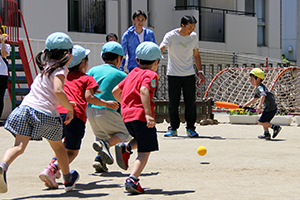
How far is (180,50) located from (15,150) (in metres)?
4.79

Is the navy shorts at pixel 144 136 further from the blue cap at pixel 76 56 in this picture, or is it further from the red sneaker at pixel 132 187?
the blue cap at pixel 76 56

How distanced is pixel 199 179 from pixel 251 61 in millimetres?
18918

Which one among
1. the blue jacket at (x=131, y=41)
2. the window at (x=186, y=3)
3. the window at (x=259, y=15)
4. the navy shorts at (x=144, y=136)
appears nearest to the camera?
the navy shorts at (x=144, y=136)

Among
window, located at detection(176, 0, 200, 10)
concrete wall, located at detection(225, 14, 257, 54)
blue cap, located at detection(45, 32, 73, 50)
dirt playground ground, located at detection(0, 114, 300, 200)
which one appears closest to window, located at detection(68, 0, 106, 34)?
window, located at detection(176, 0, 200, 10)

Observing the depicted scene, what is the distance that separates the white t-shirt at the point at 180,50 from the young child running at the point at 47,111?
420 cm

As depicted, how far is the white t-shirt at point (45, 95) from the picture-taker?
153 inches

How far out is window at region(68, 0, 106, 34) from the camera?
17.7m

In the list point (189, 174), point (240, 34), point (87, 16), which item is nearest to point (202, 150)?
point (189, 174)

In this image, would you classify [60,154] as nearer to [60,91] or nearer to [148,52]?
[60,91]

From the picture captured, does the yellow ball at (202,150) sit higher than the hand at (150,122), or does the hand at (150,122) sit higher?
the hand at (150,122)

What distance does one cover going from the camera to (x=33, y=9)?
15.5 metres

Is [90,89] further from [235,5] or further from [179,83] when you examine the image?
[235,5]

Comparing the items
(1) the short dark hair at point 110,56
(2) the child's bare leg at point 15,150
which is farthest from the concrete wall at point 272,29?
(2) the child's bare leg at point 15,150

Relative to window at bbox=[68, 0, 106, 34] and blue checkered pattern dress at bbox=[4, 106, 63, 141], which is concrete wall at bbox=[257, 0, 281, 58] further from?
blue checkered pattern dress at bbox=[4, 106, 63, 141]
